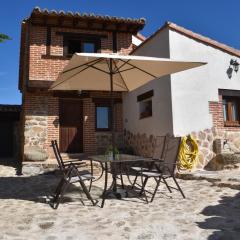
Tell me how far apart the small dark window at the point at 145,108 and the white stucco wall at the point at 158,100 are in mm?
160

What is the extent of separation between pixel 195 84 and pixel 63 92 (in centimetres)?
496

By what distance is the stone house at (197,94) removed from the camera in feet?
28.1

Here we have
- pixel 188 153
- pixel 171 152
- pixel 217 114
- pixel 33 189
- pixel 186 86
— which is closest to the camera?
pixel 171 152

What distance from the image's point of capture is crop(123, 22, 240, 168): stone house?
8562 mm

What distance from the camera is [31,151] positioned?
10.4 m

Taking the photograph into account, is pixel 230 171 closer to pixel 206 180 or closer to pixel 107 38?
pixel 206 180

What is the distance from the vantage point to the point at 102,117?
39.8 ft

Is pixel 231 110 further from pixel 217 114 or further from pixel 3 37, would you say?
pixel 3 37

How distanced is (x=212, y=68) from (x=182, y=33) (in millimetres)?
1316

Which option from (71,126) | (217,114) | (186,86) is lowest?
(71,126)

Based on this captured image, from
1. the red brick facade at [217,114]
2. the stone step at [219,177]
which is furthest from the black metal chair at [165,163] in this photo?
the red brick facade at [217,114]

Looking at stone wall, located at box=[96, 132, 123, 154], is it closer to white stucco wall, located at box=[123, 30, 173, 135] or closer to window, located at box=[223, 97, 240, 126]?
white stucco wall, located at box=[123, 30, 173, 135]

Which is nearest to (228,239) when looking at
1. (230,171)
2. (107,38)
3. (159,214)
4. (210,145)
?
(159,214)

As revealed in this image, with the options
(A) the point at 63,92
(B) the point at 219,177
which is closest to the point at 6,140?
(A) the point at 63,92
